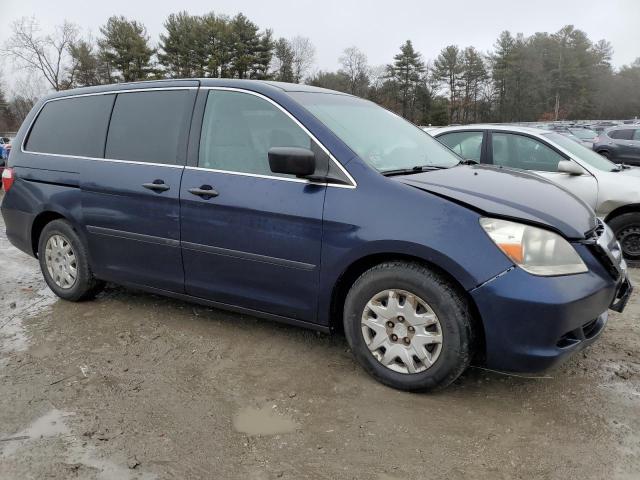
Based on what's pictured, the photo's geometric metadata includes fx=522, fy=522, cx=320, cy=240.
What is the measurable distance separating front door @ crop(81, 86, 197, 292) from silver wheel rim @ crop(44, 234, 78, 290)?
336 mm

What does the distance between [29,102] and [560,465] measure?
72.0 meters

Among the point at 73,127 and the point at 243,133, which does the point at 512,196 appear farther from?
the point at 73,127

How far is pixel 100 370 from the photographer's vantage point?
335 centimetres

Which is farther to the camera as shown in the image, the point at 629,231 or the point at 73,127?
the point at 629,231

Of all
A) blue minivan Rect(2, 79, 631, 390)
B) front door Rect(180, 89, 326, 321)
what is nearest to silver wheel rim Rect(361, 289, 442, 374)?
blue minivan Rect(2, 79, 631, 390)

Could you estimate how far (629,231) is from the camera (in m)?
5.64

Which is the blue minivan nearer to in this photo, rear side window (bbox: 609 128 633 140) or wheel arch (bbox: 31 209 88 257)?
wheel arch (bbox: 31 209 88 257)

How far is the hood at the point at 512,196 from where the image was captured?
277cm

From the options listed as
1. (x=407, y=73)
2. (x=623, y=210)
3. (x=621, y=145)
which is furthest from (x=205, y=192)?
(x=407, y=73)

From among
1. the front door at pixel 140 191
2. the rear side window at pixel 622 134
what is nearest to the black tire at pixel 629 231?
the front door at pixel 140 191

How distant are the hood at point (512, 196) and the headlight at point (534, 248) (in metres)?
0.06

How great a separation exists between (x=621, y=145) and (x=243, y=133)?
15070mm

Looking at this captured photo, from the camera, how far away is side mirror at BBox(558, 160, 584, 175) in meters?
5.56

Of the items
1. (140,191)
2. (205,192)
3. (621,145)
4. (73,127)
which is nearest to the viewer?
(205,192)
